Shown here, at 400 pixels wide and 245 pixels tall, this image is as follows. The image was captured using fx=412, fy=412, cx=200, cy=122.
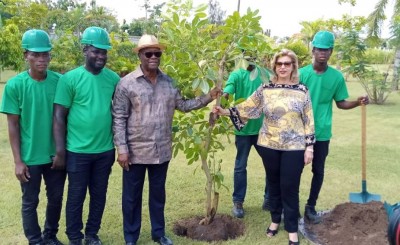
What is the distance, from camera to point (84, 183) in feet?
10.7

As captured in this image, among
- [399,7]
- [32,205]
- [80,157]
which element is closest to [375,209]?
[80,157]

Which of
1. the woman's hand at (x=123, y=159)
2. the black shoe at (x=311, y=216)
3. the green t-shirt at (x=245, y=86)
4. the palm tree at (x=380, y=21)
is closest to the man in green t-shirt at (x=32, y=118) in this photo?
the woman's hand at (x=123, y=159)

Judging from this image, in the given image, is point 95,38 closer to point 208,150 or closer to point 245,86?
point 208,150

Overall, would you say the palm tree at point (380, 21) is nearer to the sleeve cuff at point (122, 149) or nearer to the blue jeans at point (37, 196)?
the sleeve cuff at point (122, 149)

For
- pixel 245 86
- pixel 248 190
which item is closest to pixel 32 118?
pixel 245 86

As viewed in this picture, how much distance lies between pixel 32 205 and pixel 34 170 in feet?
1.01

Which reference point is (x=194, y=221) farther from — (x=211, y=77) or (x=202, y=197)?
(x=211, y=77)

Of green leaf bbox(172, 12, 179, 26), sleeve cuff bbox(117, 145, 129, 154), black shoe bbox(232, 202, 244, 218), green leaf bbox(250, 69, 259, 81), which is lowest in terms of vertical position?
black shoe bbox(232, 202, 244, 218)

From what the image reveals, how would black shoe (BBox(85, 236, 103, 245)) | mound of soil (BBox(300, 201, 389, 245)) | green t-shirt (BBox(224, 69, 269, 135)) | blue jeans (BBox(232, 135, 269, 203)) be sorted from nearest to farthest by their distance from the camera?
black shoe (BBox(85, 236, 103, 245))
mound of soil (BBox(300, 201, 389, 245))
green t-shirt (BBox(224, 69, 269, 135))
blue jeans (BBox(232, 135, 269, 203))

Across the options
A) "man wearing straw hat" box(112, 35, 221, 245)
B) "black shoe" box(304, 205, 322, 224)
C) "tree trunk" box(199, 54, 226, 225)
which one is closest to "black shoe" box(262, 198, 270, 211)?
"black shoe" box(304, 205, 322, 224)

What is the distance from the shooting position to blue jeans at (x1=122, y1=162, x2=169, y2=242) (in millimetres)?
3379

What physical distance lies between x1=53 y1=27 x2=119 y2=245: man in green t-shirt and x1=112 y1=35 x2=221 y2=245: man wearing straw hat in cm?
10

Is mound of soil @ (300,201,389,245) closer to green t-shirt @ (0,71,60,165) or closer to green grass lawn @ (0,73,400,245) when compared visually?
green grass lawn @ (0,73,400,245)

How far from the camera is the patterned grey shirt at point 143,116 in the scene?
10.4 feet
